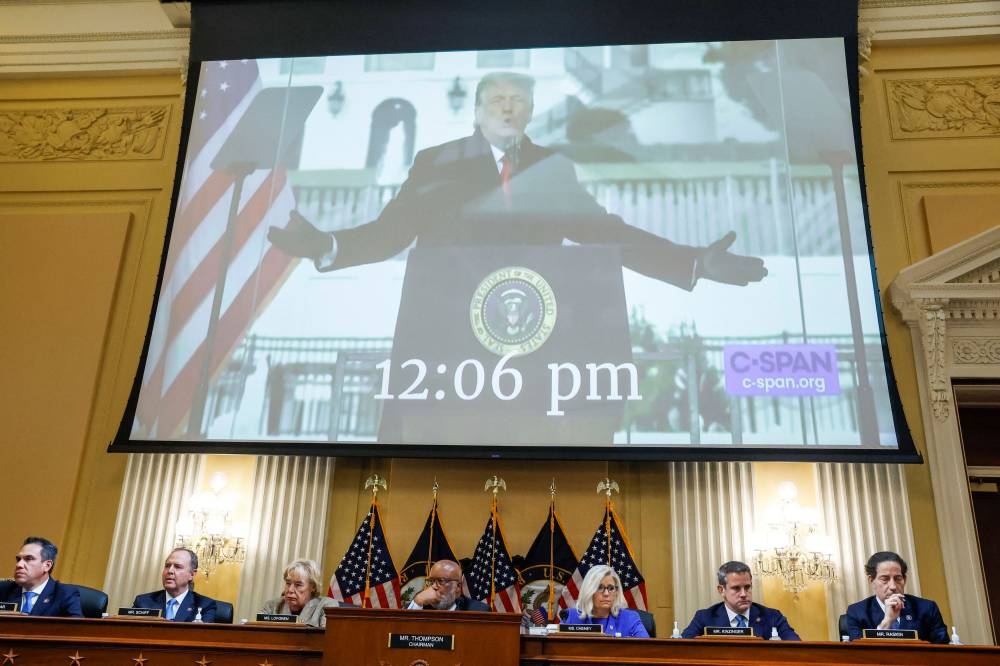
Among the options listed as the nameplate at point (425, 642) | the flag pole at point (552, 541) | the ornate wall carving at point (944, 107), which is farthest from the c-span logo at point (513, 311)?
the ornate wall carving at point (944, 107)

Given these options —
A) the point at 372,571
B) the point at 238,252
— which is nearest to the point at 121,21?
the point at 238,252

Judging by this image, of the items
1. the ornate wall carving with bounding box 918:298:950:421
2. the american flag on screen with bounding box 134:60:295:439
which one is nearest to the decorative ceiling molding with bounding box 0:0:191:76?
the american flag on screen with bounding box 134:60:295:439

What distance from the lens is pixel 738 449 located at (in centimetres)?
601

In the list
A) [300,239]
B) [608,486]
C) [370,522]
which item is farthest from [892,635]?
[300,239]

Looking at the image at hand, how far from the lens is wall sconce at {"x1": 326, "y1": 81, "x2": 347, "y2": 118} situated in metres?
7.44

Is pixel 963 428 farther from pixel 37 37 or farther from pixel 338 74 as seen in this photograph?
pixel 37 37

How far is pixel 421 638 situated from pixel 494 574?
8.10 ft

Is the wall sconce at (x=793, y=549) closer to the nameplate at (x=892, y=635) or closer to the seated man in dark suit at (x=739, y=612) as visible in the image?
the seated man in dark suit at (x=739, y=612)

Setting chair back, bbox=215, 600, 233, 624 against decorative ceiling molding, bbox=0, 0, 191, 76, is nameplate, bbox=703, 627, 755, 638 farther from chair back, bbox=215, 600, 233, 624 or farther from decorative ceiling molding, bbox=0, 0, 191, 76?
decorative ceiling molding, bbox=0, 0, 191, 76

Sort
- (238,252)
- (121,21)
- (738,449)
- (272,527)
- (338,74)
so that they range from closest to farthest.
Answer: (738,449), (272,527), (238,252), (338,74), (121,21)

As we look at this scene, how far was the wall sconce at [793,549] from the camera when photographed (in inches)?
239

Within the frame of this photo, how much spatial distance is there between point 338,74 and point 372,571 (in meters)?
3.96

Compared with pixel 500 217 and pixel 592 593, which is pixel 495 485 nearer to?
pixel 592 593
